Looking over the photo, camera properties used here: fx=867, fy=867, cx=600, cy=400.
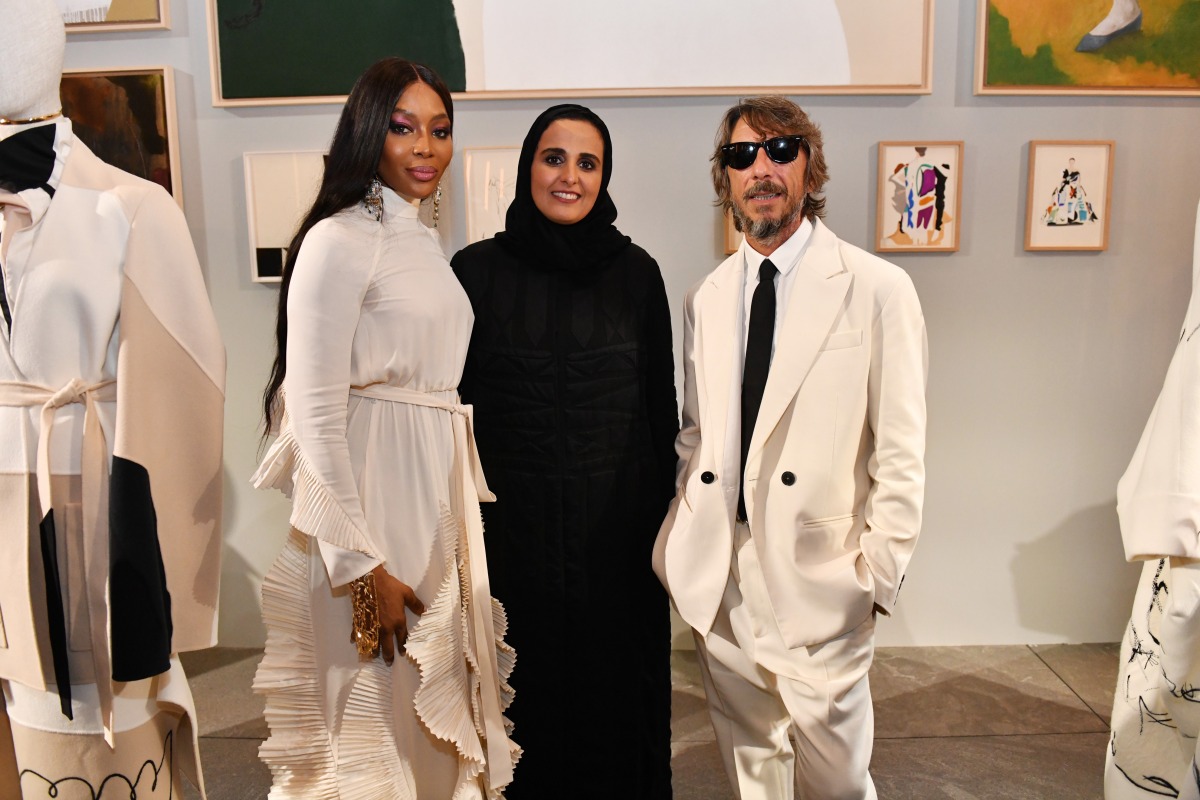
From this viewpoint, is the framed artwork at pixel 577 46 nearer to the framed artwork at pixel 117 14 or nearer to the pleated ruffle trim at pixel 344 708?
the framed artwork at pixel 117 14

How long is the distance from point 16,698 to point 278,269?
2.16 metres

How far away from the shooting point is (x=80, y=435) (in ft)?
A: 5.45

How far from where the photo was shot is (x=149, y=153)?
3479 mm

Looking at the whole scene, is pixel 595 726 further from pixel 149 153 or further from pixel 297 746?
pixel 149 153

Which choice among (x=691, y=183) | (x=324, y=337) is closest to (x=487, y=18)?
(x=691, y=183)

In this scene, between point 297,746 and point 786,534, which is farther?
point 786,534

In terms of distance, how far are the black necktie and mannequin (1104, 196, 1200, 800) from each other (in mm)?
907

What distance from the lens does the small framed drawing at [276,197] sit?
347cm

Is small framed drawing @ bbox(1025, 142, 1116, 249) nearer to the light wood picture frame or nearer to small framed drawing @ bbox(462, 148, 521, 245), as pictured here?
the light wood picture frame

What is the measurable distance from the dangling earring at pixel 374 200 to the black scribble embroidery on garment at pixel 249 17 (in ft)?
6.32

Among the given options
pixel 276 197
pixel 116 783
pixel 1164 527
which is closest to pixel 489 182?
pixel 276 197

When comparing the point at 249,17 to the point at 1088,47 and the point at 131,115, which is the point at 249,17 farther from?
the point at 1088,47

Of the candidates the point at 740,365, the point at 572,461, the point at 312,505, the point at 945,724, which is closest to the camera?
the point at 312,505

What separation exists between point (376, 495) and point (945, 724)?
2243mm
